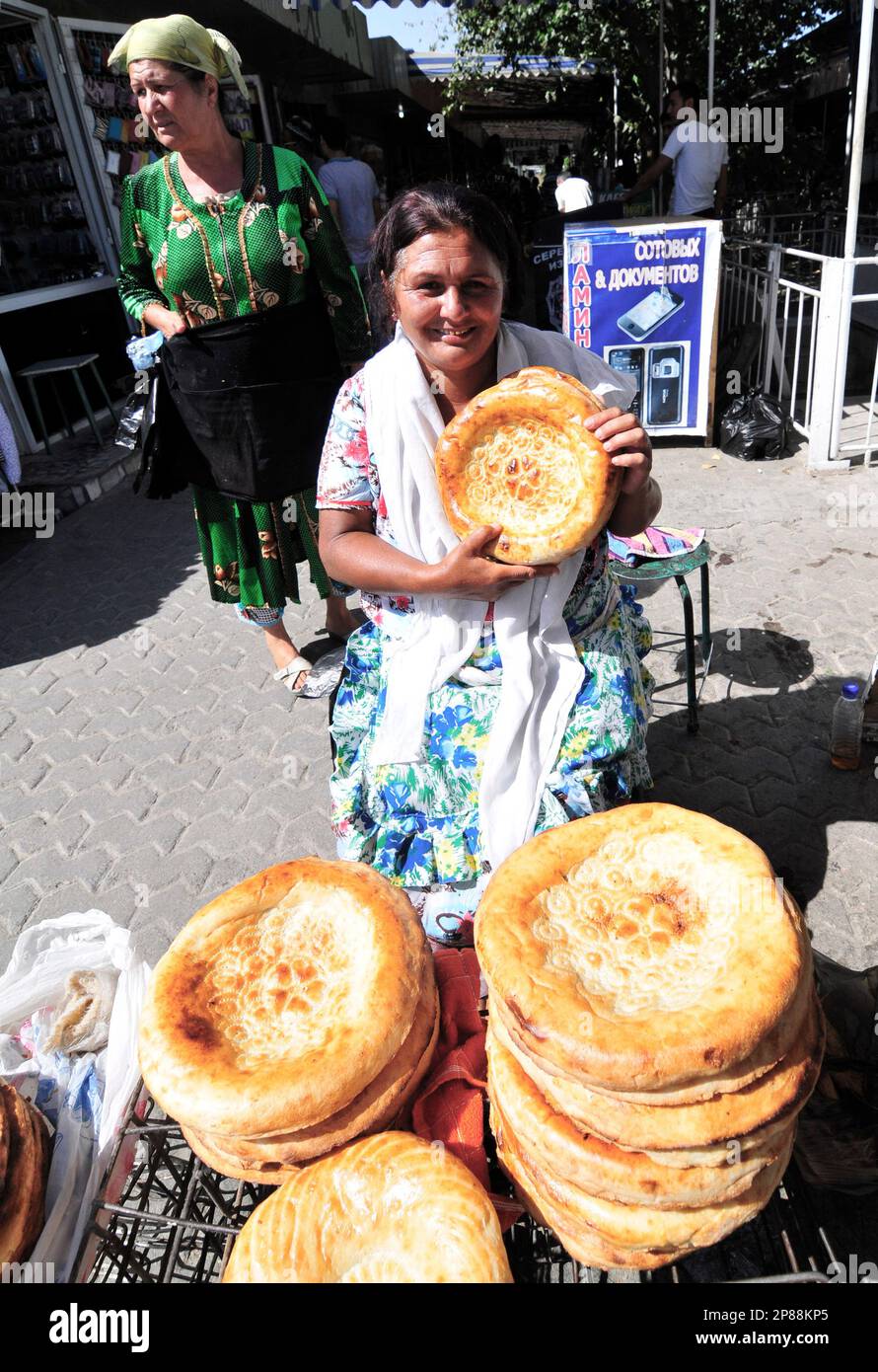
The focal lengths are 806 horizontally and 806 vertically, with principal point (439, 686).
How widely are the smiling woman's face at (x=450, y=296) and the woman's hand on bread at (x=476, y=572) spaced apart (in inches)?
22.3

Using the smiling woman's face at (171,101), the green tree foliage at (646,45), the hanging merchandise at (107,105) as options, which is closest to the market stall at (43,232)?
the hanging merchandise at (107,105)

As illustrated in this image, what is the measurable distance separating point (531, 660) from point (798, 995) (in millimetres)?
1142

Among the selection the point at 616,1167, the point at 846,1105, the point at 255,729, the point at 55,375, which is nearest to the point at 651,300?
the point at 255,729

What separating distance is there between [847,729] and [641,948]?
2.73m

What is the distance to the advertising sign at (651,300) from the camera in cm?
706

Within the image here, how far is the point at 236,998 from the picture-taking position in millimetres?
1581

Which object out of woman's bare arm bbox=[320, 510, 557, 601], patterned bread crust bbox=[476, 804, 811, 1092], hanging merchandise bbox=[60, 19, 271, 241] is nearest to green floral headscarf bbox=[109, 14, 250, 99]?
woman's bare arm bbox=[320, 510, 557, 601]

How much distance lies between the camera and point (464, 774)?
92.3 inches

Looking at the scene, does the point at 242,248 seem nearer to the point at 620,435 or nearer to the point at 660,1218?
the point at 620,435

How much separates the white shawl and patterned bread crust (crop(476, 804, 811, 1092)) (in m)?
0.50

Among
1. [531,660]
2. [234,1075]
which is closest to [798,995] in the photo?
[234,1075]

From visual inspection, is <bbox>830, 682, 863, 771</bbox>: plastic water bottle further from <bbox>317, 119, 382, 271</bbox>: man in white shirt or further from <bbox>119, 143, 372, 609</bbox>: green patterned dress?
<bbox>317, 119, 382, 271</bbox>: man in white shirt

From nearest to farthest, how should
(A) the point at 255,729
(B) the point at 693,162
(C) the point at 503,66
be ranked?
(A) the point at 255,729 < (B) the point at 693,162 < (C) the point at 503,66

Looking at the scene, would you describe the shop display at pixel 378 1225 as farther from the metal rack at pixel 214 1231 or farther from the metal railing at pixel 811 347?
the metal railing at pixel 811 347
